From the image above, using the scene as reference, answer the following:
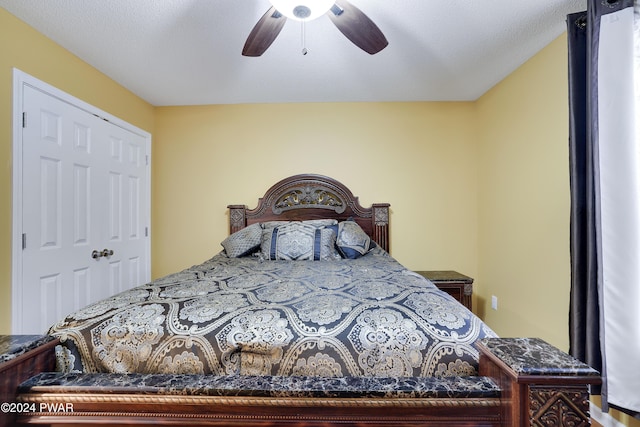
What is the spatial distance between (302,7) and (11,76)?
71.4 inches

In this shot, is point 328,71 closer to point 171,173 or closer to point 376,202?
point 376,202

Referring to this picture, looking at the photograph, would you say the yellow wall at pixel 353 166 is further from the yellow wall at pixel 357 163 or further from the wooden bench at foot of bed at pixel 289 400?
the wooden bench at foot of bed at pixel 289 400

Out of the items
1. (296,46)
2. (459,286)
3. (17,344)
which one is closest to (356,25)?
(296,46)

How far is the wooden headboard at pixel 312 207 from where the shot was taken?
9.91 feet

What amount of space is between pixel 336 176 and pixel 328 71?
104 cm

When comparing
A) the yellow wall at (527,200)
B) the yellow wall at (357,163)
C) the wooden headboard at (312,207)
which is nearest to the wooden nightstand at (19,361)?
the wooden headboard at (312,207)

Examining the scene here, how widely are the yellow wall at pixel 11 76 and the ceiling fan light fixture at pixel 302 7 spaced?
168 cm

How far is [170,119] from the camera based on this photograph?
10.5 feet

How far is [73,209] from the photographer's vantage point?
2211mm

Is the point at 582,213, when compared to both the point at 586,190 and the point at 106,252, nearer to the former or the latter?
the point at 586,190

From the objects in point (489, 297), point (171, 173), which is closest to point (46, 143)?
point (171, 173)

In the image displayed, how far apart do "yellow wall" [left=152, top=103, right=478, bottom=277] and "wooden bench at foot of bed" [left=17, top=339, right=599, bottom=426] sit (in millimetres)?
2305

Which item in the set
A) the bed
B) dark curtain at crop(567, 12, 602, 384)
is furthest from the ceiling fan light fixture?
dark curtain at crop(567, 12, 602, 384)

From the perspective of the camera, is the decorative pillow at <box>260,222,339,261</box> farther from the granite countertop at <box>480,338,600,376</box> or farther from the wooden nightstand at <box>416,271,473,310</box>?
the granite countertop at <box>480,338,600,376</box>
